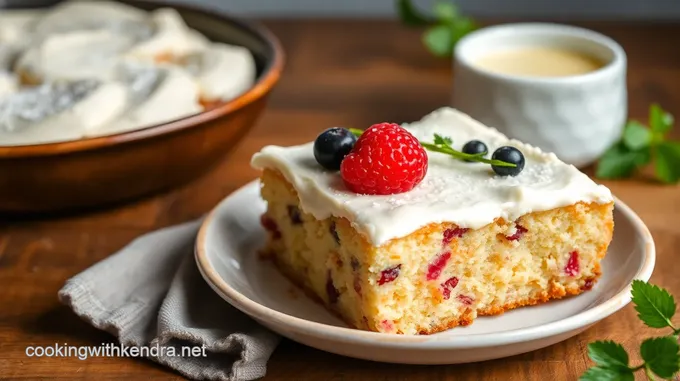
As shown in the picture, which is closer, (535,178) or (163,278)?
(535,178)

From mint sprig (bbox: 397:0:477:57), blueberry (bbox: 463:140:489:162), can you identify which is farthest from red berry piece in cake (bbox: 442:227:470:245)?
mint sprig (bbox: 397:0:477:57)

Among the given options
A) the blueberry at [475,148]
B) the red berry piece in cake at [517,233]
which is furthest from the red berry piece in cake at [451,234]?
the blueberry at [475,148]

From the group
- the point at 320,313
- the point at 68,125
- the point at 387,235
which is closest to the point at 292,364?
the point at 320,313

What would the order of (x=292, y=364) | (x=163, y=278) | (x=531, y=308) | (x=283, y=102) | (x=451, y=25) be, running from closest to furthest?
1. (x=292, y=364)
2. (x=531, y=308)
3. (x=163, y=278)
4. (x=283, y=102)
5. (x=451, y=25)

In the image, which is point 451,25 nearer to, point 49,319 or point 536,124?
point 536,124

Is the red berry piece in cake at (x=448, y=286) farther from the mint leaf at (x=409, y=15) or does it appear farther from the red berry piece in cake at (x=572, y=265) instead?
the mint leaf at (x=409, y=15)

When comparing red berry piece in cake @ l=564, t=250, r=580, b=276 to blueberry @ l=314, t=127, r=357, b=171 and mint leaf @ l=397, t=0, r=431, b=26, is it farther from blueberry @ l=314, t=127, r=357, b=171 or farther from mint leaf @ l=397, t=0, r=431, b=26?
mint leaf @ l=397, t=0, r=431, b=26
